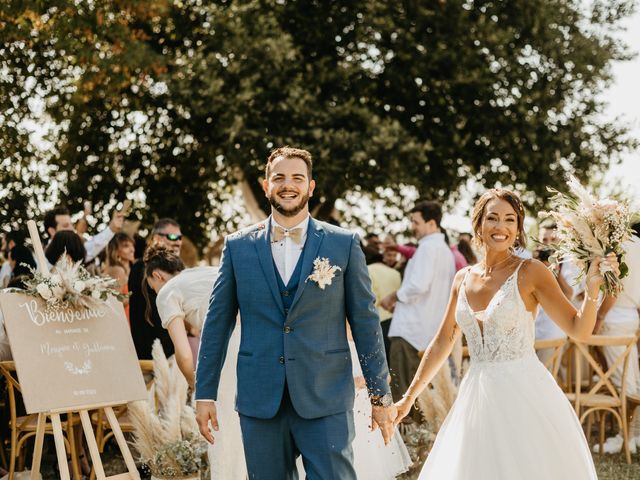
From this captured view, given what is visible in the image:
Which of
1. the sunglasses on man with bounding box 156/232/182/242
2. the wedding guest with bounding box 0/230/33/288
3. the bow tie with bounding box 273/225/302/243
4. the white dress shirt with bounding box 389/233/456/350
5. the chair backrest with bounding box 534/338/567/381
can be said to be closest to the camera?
the bow tie with bounding box 273/225/302/243

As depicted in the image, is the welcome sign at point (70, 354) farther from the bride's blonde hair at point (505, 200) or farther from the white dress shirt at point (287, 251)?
the bride's blonde hair at point (505, 200)

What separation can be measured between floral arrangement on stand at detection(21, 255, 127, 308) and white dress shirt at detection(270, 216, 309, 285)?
2088 millimetres

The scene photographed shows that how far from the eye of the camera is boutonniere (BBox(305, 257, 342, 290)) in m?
3.79

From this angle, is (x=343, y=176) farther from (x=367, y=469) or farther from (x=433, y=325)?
(x=367, y=469)

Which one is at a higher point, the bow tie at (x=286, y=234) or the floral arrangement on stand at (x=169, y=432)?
the bow tie at (x=286, y=234)

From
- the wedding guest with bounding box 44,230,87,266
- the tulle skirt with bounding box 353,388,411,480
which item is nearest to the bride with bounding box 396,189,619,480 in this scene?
the tulle skirt with bounding box 353,388,411,480

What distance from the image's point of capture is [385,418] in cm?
391

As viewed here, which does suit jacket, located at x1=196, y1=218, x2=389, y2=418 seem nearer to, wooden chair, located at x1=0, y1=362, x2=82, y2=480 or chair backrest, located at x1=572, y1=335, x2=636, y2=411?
wooden chair, located at x1=0, y1=362, x2=82, y2=480

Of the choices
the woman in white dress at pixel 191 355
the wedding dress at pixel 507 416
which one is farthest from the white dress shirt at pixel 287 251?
the woman in white dress at pixel 191 355

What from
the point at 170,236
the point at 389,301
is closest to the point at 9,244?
the point at 170,236

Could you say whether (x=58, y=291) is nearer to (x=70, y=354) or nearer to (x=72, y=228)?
(x=70, y=354)

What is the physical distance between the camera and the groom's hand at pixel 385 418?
3.91 metres

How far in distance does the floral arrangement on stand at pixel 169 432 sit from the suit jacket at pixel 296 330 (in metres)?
2.03

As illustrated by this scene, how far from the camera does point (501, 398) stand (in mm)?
4355
